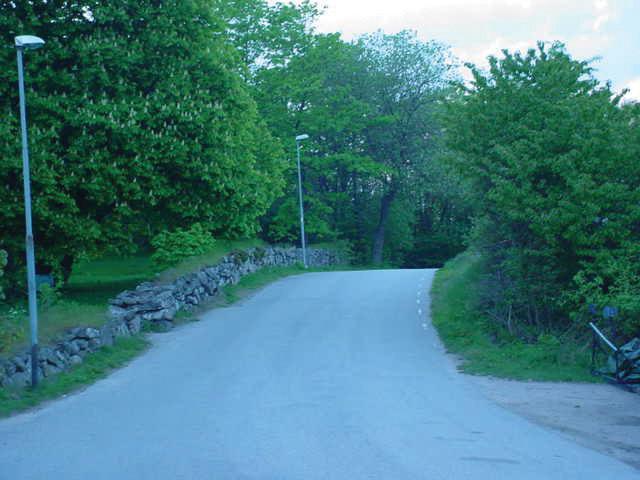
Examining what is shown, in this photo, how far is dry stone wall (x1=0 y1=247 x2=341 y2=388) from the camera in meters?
13.8

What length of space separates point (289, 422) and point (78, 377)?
606 cm

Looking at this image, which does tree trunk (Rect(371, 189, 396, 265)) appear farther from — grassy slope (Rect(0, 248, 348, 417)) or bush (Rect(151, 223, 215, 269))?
grassy slope (Rect(0, 248, 348, 417))

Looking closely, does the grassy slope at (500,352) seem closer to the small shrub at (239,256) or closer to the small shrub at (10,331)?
the small shrub at (10,331)

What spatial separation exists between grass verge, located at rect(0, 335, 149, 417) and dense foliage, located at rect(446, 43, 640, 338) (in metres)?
9.57

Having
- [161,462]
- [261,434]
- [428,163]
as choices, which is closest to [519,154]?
[261,434]

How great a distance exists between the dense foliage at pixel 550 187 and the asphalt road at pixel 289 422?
3.11m

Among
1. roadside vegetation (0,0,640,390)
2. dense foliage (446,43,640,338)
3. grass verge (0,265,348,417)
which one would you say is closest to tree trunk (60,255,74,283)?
roadside vegetation (0,0,640,390)

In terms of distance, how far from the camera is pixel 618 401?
1231 cm

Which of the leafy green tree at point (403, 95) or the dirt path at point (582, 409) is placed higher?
the leafy green tree at point (403, 95)

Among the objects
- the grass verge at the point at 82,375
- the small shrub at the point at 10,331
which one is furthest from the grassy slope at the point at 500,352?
the small shrub at the point at 10,331

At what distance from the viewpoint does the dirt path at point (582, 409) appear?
9.57 m

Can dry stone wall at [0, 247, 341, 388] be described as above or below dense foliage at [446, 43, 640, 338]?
below

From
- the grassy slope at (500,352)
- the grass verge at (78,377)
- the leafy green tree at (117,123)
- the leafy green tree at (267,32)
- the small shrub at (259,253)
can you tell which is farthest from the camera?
the leafy green tree at (267,32)

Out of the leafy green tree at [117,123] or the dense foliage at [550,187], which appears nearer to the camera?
the dense foliage at [550,187]
